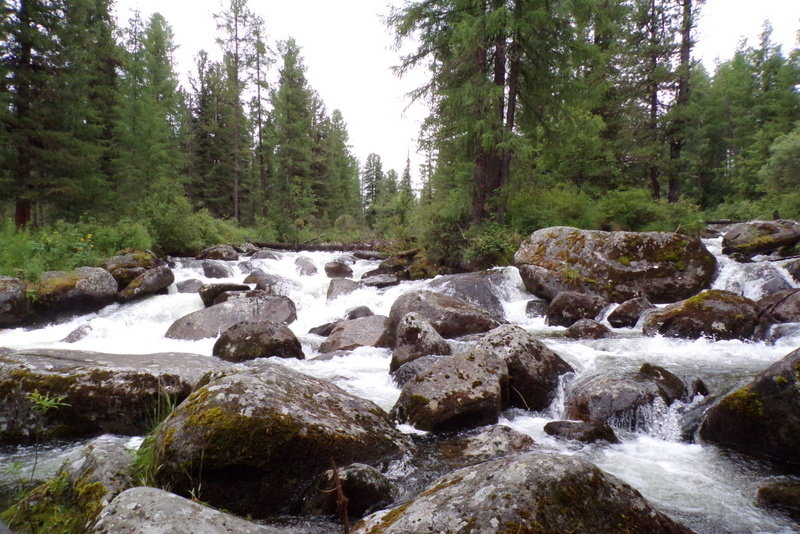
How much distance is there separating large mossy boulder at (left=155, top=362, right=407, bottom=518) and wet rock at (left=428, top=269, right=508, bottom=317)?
27.2ft

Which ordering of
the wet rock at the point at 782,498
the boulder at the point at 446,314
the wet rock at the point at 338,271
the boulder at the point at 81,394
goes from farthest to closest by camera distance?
the wet rock at the point at 338,271, the boulder at the point at 446,314, the boulder at the point at 81,394, the wet rock at the point at 782,498

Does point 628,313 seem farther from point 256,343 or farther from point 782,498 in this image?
point 256,343

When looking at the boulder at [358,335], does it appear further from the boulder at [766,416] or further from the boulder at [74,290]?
the boulder at [74,290]

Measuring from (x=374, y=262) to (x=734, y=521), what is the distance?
1693 centimetres

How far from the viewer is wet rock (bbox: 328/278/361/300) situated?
1374 cm

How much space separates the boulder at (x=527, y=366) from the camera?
5.86 metres

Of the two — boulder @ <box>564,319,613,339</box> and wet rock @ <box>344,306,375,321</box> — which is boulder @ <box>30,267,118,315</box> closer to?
wet rock @ <box>344,306,375,321</box>

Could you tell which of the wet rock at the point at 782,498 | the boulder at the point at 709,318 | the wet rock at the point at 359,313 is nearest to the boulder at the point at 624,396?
the wet rock at the point at 782,498

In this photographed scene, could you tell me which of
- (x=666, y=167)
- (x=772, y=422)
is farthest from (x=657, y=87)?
(x=772, y=422)

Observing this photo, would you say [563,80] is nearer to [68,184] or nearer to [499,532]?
[499,532]

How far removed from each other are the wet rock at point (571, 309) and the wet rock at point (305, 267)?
33.5 ft

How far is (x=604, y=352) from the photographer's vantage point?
7.73 metres

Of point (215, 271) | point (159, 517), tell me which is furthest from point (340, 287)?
point (159, 517)

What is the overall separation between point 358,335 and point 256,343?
219 centimetres
